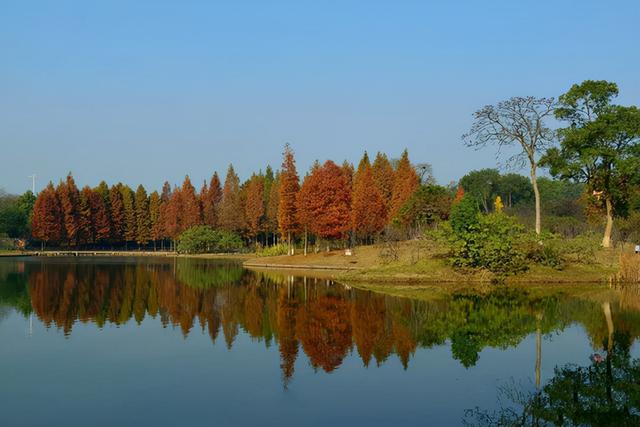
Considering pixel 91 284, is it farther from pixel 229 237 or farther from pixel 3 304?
pixel 229 237

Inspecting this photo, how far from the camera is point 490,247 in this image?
1314 inches

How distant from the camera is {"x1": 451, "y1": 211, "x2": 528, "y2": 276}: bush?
110 ft

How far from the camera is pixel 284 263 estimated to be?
170 feet

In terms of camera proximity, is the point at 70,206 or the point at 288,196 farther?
the point at 70,206

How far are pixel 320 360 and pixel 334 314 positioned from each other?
7167mm

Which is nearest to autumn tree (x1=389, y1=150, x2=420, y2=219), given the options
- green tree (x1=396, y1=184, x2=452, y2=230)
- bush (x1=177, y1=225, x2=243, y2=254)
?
green tree (x1=396, y1=184, x2=452, y2=230)

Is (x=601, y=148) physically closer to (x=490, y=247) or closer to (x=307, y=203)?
(x=490, y=247)

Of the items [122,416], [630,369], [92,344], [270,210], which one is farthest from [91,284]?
[270,210]

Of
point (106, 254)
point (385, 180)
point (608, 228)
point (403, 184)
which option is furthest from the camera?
point (106, 254)

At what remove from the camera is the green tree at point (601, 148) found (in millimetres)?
38656

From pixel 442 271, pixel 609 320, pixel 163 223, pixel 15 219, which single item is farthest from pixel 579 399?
pixel 15 219

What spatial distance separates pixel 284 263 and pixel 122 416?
40.9 metres

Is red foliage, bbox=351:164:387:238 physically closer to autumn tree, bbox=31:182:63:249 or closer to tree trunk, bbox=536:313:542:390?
tree trunk, bbox=536:313:542:390

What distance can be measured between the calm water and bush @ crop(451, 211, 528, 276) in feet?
18.7
